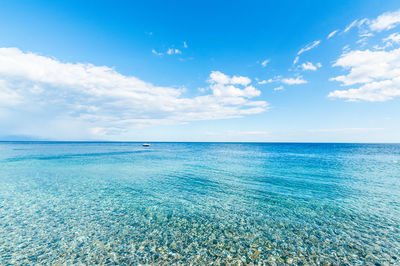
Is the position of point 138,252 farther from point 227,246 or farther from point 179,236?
Answer: point 227,246

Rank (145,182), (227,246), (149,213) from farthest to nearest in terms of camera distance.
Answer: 1. (145,182)
2. (149,213)
3. (227,246)

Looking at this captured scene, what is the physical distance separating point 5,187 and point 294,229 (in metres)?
26.9

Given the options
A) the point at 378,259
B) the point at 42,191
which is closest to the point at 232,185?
the point at 378,259

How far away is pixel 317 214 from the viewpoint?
39.4 ft

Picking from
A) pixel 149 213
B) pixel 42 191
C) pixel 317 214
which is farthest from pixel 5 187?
pixel 317 214

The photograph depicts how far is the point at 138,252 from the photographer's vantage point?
25.4 ft

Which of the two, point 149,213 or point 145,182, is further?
point 145,182

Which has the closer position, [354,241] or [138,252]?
[138,252]

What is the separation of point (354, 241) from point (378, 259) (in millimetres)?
1262

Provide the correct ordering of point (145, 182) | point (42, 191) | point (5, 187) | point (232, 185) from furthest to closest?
1. point (145, 182)
2. point (232, 185)
3. point (5, 187)
4. point (42, 191)

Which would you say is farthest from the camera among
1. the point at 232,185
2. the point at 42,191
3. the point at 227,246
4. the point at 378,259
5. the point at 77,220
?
the point at 232,185

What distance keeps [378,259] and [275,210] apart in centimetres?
562

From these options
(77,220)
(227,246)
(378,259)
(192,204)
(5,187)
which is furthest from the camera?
(5,187)

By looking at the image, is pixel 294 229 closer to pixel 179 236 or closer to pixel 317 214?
pixel 317 214
